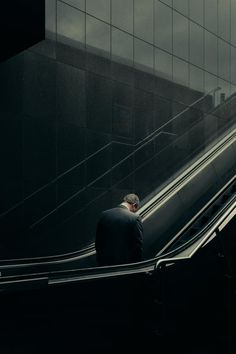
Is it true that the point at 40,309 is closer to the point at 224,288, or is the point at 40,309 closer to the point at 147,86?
the point at 224,288

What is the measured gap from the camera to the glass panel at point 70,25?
9.80m

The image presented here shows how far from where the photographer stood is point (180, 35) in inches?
523

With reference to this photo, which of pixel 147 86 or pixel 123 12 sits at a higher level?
pixel 123 12

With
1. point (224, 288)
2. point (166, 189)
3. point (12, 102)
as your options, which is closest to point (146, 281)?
point (224, 288)

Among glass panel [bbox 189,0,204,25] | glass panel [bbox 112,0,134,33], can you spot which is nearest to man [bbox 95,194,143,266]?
glass panel [bbox 112,0,134,33]

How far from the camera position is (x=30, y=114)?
910 cm

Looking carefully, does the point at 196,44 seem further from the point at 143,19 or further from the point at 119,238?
the point at 119,238

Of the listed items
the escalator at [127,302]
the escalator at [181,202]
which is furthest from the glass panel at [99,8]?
the escalator at [127,302]

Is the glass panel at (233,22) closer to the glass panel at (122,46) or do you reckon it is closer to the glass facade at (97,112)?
the glass facade at (97,112)

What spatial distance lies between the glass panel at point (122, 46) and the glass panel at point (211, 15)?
12.5 ft

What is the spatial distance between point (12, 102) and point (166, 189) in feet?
13.6

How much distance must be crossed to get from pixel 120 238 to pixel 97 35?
6208mm

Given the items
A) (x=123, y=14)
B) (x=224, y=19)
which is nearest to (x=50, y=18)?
(x=123, y=14)

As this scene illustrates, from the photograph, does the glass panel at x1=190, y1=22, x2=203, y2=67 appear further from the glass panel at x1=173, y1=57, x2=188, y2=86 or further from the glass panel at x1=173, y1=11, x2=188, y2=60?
the glass panel at x1=173, y1=57, x2=188, y2=86
